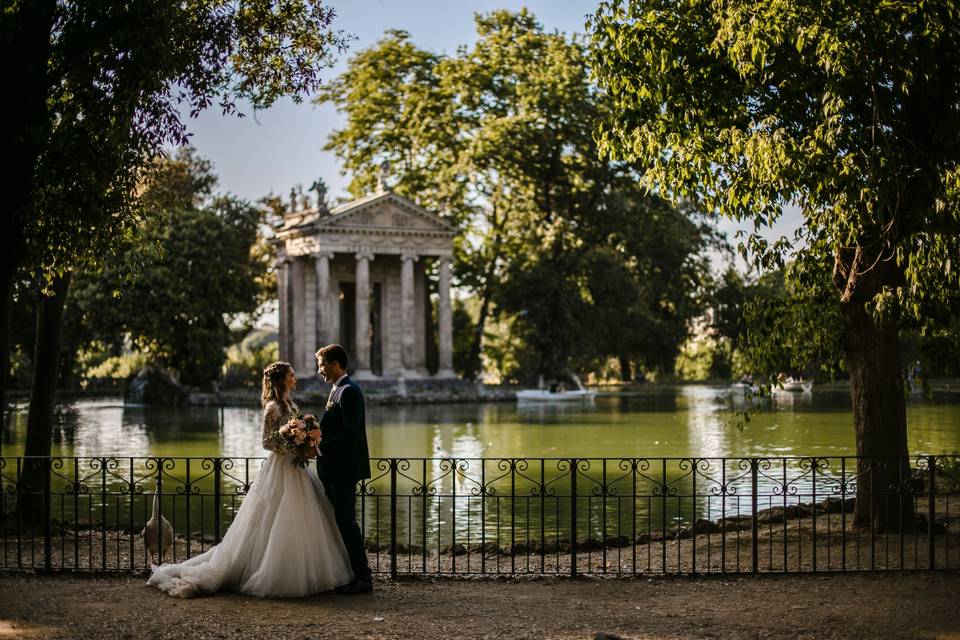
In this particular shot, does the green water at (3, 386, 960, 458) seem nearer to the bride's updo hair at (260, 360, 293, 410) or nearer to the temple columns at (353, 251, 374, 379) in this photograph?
the temple columns at (353, 251, 374, 379)

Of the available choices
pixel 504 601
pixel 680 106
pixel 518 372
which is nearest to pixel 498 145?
pixel 518 372

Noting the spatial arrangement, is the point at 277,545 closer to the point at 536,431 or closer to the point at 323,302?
the point at 536,431

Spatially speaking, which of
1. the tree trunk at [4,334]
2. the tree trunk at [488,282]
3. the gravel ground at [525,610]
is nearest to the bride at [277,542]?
the gravel ground at [525,610]

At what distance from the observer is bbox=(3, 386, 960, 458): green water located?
23.3m

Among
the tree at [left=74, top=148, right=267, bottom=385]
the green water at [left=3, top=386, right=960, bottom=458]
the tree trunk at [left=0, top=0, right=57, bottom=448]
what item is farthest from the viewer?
the tree at [left=74, top=148, right=267, bottom=385]

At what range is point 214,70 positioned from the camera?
35.6ft

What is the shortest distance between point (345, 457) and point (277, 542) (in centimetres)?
82

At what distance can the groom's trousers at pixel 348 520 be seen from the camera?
855 centimetres

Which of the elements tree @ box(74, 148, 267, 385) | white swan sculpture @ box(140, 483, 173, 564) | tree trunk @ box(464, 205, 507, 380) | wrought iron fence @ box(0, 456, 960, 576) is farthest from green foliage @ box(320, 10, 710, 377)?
white swan sculpture @ box(140, 483, 173, 564)

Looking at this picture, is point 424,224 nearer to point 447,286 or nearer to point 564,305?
point 447,286

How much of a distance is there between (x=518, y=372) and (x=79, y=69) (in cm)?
6360

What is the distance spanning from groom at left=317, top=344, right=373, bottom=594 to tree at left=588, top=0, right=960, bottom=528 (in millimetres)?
4014

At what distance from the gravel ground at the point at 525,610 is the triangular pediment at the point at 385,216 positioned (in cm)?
4509

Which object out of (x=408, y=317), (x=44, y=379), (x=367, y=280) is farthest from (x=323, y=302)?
(x=44, y=379)
